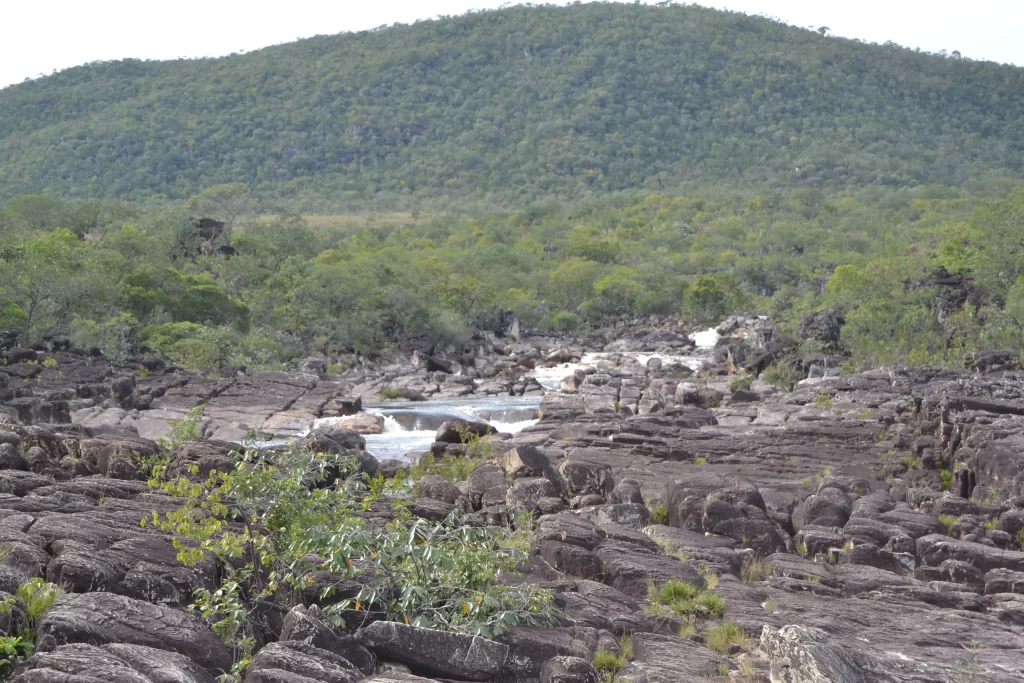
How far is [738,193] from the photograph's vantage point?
567 feet

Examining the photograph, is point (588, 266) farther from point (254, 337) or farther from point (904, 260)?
point (254, 337)

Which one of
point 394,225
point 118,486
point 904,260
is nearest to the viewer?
point 118,486

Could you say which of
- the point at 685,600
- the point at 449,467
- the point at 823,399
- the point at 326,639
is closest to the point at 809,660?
the point at 685,600

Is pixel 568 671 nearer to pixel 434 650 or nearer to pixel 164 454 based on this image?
pixel 434 650

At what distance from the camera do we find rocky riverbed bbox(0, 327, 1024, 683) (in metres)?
12.3

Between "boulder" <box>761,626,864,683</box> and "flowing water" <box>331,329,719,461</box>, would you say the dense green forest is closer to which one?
"flowing water" <box>331,329,719,461</box>

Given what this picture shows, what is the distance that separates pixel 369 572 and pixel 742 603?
6.66 m

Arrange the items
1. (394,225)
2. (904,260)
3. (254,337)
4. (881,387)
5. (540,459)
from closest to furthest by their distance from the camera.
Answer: (540,459), (881,387), (254,337), (904,260), (394,225)

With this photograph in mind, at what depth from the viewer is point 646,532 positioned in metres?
21.5

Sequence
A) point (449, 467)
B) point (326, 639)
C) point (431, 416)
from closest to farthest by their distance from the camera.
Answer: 1. point (326, 639)
2. point (449, 467)
3. point (431, 416)

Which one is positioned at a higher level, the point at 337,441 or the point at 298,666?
the point at 298,666

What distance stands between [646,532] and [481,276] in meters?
78.5

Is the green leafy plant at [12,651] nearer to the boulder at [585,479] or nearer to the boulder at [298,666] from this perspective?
the boulder at [298,666]

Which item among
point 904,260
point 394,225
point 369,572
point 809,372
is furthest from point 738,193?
point 369,572
